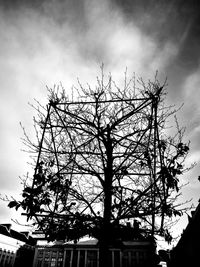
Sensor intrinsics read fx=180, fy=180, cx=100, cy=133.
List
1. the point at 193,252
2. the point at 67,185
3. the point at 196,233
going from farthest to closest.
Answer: the point at 193,252
the point at 196,233
the point at 67,185

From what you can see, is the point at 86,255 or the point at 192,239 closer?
the point at 192,239

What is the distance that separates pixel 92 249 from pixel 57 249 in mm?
5311

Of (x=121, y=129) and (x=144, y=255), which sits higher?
(x=121, y=129)

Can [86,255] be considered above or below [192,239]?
below

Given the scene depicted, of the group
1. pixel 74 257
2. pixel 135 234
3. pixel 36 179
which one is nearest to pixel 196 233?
pixel 135 234

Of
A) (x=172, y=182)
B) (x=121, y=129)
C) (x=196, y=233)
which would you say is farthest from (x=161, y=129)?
(x=196, y=233)

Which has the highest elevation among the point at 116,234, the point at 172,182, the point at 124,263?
the point at 172,182

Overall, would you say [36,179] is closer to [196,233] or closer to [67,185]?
[67,185]

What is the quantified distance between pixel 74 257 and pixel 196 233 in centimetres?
2232

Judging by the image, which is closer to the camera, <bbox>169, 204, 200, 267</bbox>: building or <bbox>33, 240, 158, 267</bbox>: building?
<bbox>169, 204, 200, 267</bbox>: building

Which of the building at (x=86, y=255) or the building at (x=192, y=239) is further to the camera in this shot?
the building at (x=86, y=255)

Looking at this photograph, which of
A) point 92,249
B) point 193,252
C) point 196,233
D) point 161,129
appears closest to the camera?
point 161,129

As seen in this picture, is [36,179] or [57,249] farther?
[57,249]

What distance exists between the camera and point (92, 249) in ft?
81.8
